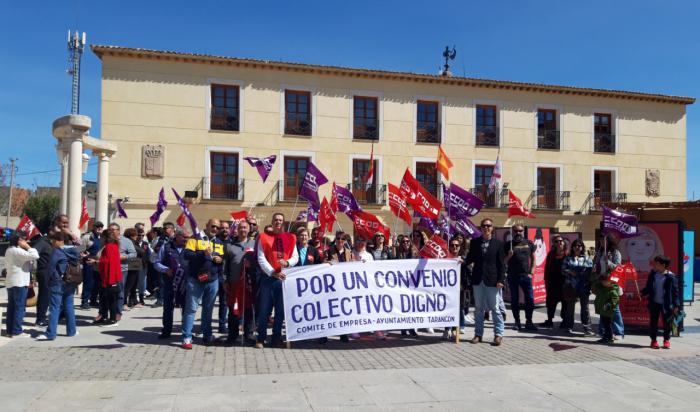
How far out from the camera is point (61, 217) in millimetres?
9680

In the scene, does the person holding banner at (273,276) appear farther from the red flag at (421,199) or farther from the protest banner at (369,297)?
the red flag at (421,199)

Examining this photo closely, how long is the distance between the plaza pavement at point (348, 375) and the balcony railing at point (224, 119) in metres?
17.8

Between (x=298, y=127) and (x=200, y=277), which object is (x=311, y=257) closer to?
(x=200, y=277)

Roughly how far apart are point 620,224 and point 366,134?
18516mm

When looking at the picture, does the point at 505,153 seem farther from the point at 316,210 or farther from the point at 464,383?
the point at 464,383

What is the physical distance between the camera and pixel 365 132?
90.0ft

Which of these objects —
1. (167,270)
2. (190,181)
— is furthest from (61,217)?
(190,181)

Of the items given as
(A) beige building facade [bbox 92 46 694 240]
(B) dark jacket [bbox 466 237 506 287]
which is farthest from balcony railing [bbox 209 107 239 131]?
(B) dark jacket [bbox 466 237 506 287]

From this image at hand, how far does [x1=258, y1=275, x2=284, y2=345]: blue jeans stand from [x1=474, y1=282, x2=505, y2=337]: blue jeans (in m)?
2.89

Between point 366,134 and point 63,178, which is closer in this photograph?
point 63,178

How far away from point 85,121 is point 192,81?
11.9 metres

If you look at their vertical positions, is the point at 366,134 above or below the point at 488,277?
above

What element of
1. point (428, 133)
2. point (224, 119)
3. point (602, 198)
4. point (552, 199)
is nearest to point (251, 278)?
point (224, 119)

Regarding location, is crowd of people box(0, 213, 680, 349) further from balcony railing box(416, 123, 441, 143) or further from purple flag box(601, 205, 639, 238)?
balcony railing box(416, 123, 441, 143)
